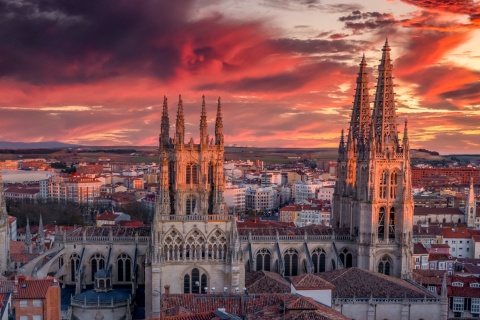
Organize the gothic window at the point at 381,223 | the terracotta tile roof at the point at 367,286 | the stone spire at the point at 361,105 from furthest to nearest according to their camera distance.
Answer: the stone spire at the point at 361,105 < the gothic window at the point at 381,223 < the terracotta tile roof at the point at 367,286

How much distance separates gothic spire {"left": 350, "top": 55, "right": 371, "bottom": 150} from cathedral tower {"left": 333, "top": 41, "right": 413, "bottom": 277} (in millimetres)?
4798

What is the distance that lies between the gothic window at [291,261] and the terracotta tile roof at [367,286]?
9.62 meters

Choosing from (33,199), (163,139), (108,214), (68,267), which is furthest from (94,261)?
(33,199)

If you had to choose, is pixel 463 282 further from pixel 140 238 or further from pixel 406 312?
pixel 140 238

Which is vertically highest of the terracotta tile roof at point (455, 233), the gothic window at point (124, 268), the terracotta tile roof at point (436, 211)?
the gothic window at point (124, 268)

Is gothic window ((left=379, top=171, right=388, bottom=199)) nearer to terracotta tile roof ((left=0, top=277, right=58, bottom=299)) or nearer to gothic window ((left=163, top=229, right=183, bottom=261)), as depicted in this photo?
gothic window ((left=163, top=229, right=183, bottom=261))

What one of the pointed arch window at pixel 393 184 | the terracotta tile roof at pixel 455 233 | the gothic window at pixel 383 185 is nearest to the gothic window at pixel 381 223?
the gothic window at pixel 383 185

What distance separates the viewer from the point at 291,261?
6731 centimetres

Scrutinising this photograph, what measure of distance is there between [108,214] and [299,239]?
69.7m

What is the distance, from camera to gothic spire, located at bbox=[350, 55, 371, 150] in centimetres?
7406

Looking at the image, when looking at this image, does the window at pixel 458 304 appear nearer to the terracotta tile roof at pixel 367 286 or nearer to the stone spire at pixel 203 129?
the terracotta tile roof at pixel 367 286

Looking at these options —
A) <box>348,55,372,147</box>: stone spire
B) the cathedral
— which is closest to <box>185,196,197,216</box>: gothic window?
the cathedral

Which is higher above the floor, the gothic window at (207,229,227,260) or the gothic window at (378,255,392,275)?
the gothic window at (207,229,227,260)

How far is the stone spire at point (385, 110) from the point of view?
67.7 m
